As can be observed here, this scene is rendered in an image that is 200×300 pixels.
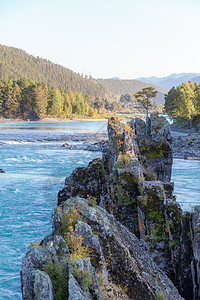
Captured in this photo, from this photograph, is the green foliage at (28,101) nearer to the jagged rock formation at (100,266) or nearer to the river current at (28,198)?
the river current at (28,198)

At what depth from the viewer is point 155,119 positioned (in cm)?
2319

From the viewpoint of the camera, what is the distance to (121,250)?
651cm

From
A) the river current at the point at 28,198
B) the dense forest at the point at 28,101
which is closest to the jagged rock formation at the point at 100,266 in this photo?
the river current at the point at 28,198

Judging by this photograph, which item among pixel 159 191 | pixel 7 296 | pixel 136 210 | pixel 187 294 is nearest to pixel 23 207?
pixel 7 296

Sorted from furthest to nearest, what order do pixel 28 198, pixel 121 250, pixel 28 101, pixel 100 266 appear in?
pixel 28 101 < pixel 28 198 < pixel 121 250 < pixel 100 266

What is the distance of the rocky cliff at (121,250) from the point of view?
508 cm

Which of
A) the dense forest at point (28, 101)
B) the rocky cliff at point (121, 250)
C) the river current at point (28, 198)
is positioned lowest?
the river current at point (28, 198)

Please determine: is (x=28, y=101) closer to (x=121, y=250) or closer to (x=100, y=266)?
(x=121, y=250)

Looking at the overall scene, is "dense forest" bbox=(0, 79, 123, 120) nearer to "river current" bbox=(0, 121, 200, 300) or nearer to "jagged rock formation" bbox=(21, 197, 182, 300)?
"river current" bbox=(0, 121, 200, 300)

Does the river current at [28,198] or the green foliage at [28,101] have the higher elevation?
the green foliage at [28,101]

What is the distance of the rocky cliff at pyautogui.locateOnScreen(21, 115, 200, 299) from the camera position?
16.7 ft

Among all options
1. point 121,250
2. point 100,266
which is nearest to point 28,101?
point 121,250

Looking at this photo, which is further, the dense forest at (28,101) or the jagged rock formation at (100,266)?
the dense forest at (28,101)

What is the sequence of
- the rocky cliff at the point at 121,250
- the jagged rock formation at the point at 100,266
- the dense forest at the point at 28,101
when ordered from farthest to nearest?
1. the dense forest at the point at 28,101
2. the rocky cliff at the point at 121,250
3. the jagged rock formation at the point at 100,266
